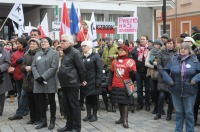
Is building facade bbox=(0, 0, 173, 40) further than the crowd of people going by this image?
Yes

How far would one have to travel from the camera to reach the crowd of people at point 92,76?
664cm

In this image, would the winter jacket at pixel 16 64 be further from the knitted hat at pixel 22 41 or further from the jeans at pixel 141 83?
the jeans at pixel 141 83

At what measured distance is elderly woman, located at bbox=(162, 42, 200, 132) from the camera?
6504 mm

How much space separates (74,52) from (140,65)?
285cm

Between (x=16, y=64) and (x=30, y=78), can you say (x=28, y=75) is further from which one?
(x=16, y=64)

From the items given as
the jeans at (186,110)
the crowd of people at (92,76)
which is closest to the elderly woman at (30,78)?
the crowd of people at (92,76)

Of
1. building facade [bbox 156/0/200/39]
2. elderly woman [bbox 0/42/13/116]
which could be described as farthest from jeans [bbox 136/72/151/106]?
building facade [bbox 156/0/200/39]

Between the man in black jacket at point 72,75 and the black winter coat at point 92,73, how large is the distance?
3.37 feet

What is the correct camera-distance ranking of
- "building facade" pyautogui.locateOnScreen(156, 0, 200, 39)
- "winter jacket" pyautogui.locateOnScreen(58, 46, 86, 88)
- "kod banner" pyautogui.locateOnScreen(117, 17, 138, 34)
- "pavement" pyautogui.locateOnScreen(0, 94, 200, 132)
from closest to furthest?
"winter jacket" pyautogui.locateOnScreen(58, 46, 86, 88) < "pavement" pyautogui.locateOnScreen(0, 94, 200, 132) < "kod banner" pyautogui.locateOnScreen(117, 17, 138, 34) < "building facade" pyautogui.locateOnScreen(156, 0, 200, 39)

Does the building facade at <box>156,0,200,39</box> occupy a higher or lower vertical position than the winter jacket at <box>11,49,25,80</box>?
higher

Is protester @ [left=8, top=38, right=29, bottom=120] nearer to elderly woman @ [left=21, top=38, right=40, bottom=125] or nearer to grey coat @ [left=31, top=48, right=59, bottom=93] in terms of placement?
elderly woman @ [left=21, top=38, right=40, bottom=125]

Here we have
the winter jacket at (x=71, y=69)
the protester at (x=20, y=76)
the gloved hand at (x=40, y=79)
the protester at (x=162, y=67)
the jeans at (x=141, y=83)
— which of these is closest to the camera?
the winter jacket at (x=71, y=69)

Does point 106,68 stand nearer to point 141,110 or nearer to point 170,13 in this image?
point 141,110

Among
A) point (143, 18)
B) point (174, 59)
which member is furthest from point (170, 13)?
point (174, 59)
